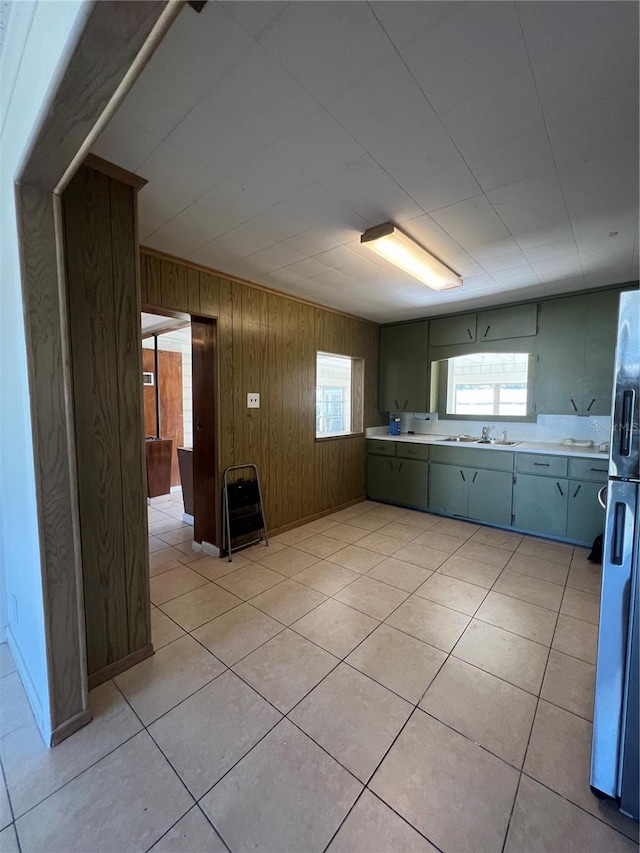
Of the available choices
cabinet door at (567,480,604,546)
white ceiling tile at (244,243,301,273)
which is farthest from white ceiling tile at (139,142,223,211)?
cabinet door at (567,480,604,546)

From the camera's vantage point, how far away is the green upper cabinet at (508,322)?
3.83 m

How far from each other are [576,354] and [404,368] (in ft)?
6.36

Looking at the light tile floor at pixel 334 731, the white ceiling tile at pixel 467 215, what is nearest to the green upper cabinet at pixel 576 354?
the light tile floor at pixel 334 731

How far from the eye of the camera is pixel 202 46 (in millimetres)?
1111

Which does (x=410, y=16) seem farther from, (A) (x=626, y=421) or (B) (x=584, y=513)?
(B) (x=584, y=513)

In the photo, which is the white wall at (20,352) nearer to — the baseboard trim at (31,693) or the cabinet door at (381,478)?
the baseboard trim at (31,693)

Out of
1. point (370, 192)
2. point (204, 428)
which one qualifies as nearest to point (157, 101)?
point (370, 192)

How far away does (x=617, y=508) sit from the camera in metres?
1.24

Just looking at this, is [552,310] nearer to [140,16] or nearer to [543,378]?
[543,378]

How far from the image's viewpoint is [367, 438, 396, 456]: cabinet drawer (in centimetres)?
475

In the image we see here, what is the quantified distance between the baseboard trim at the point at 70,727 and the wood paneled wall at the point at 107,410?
0.79 ft

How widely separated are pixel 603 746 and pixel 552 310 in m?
3.72

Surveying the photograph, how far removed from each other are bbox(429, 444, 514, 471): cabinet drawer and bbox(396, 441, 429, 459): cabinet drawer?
94 millimetres

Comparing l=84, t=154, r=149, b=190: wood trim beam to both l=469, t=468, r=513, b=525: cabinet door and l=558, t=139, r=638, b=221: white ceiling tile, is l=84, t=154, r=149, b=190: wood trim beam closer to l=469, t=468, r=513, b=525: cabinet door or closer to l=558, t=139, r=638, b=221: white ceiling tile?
l=558, t=139, r=638, b=221: white ceiling tile
